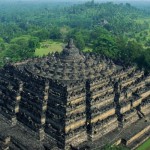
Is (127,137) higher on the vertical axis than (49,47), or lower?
higher

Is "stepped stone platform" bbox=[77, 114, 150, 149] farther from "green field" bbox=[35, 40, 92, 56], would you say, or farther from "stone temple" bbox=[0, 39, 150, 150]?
"green field" bbox=[35, 40, 92, 56]

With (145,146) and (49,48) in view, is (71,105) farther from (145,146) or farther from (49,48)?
(49,48)

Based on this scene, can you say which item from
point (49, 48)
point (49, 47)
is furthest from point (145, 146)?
point (49, 47)

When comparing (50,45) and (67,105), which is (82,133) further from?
(50,45)

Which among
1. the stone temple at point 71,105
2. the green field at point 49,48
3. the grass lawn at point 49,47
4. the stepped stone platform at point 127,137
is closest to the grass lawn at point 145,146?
the stepped stone platform at point 127,137

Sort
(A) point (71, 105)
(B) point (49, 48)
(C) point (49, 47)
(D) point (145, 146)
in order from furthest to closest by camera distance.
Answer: (C) point (49, 47)
(B) point (49, 48)
(D) point (145, 146)
(A) point (71, 105)

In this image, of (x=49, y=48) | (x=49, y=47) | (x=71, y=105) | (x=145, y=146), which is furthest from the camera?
(x=49, y=47)

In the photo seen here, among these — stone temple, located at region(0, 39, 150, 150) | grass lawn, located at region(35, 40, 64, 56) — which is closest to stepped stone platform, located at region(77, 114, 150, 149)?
stone temple, located at region(0, 39, 150, 150)
